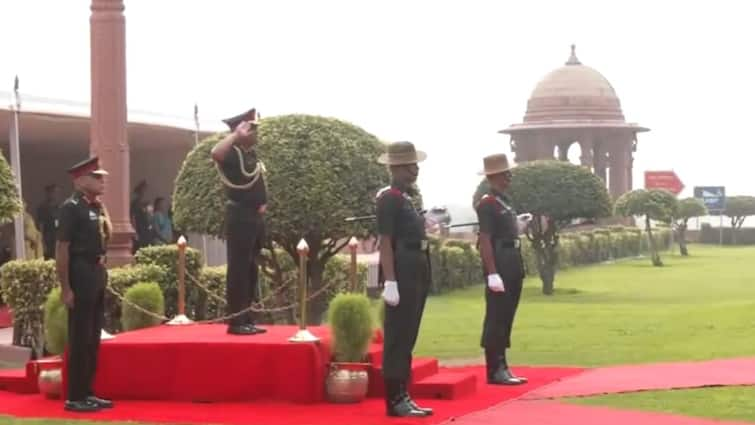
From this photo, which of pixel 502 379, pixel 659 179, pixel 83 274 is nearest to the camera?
pixel 83 274

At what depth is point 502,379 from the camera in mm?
11641

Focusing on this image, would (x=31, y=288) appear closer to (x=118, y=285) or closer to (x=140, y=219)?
(x=118, y=285)

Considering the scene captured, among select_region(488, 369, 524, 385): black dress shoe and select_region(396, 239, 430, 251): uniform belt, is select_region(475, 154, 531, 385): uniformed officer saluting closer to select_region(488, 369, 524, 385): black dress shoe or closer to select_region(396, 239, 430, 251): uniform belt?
select_region(488, 369, 524, 385): black dress shoe

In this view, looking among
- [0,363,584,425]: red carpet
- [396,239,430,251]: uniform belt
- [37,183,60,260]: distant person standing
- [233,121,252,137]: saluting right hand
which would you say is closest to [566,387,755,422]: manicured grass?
[0,363,584,425]: red carpet

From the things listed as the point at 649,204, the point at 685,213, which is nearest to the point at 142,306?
the point at 649,204

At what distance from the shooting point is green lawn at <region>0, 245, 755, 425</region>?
10.8 m

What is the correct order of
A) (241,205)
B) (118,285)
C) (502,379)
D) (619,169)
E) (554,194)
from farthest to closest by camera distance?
(619,169) < (554,194) < (118,285) < (502,379) < (241,205)

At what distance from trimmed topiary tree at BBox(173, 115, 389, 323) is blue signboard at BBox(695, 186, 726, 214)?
48.4 meters

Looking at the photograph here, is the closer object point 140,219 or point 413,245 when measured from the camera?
point 413,245

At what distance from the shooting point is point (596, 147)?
Answer: 59.9 metres

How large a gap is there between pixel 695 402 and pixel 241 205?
3.76 meters

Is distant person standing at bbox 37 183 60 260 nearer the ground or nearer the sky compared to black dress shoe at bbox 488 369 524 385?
nearer the sky

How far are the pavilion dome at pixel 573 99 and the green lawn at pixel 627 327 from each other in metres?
25.7

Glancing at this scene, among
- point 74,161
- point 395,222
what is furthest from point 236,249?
point 74,161
